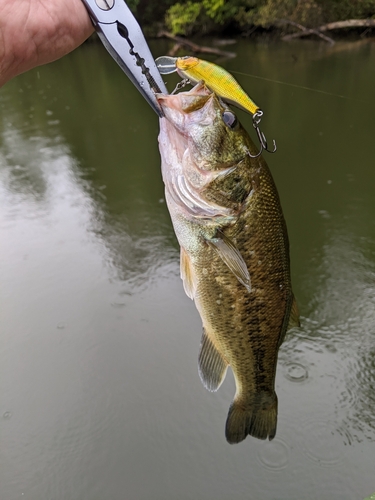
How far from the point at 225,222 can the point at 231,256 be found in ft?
0.36

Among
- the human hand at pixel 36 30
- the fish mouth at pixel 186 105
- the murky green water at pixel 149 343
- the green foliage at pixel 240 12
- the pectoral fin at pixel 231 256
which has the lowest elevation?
the murky green water at pixel 149 343

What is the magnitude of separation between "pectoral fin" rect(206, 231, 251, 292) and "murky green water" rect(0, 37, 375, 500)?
1.62 meters

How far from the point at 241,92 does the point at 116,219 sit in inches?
138

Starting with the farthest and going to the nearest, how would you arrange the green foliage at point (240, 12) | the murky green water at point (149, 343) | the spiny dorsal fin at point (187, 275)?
the green foliage at point (240, 12) < the murky green water at point (149, 343) < the spiny dorsal fin at point (187, 275)

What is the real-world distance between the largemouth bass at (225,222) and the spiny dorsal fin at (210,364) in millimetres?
60

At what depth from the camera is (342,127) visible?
20.6ft

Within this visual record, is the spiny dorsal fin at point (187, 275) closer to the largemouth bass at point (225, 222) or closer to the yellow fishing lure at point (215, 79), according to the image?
the largemouth bass at point (225, 222)

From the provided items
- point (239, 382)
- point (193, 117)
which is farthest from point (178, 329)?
point (193, 117)

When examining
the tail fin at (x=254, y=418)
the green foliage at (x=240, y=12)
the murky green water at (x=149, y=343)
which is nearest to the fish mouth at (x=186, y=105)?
the tail fin at (x=254, y=418)

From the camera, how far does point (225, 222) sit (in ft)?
3.82

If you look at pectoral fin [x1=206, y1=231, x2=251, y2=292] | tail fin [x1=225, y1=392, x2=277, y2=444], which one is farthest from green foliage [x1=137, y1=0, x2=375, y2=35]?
tail fin [x1=225, y1=392, x2=277, y2=444]

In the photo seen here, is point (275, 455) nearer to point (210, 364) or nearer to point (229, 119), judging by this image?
point (210, 364)

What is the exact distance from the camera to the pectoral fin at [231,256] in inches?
44.6

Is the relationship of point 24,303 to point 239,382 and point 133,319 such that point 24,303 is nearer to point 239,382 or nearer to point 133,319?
point 133,319
